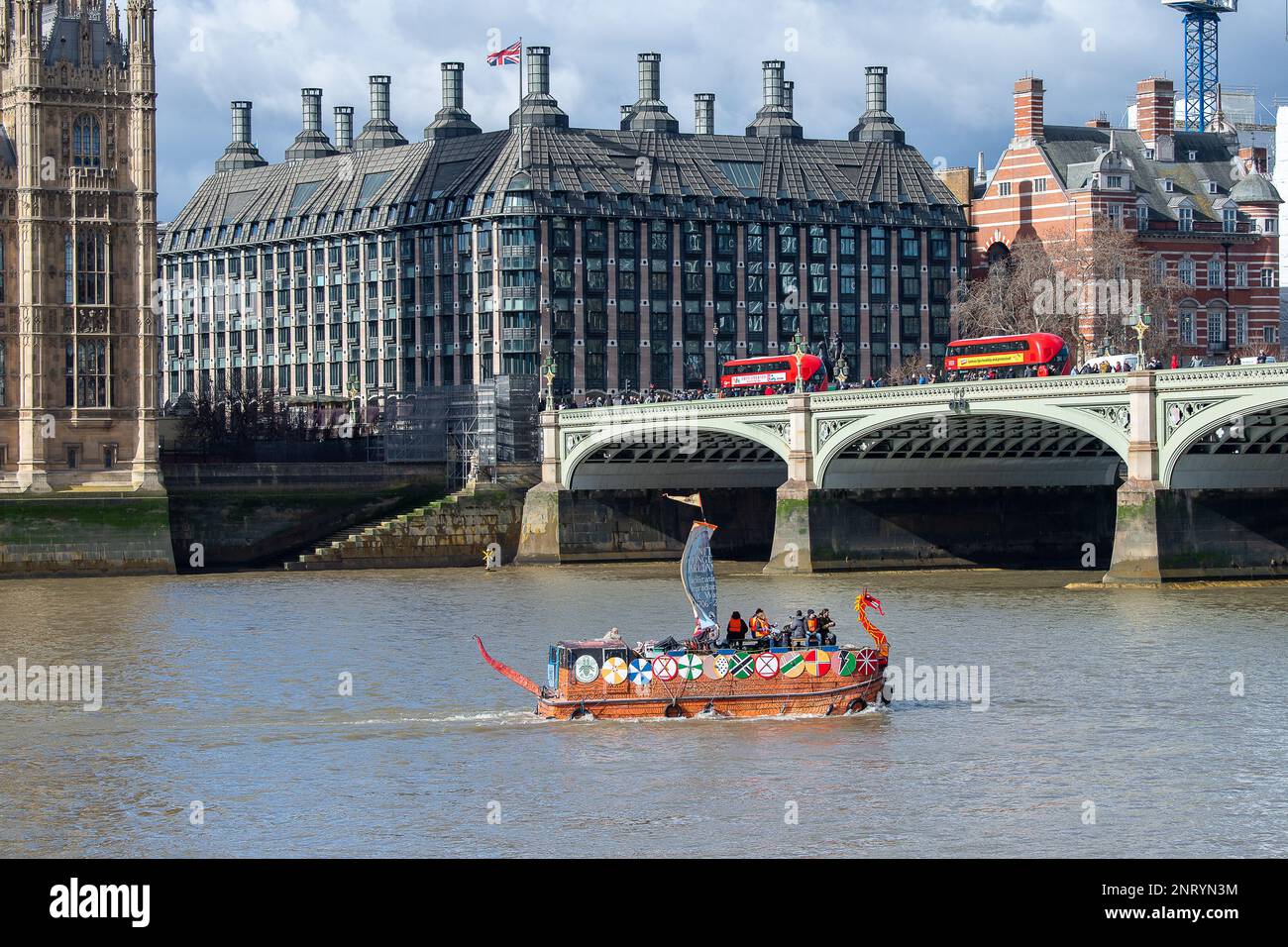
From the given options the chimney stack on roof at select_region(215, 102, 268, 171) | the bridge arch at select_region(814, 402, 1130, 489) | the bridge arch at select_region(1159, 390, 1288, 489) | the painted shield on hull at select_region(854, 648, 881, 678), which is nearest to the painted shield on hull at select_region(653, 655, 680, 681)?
the painted shield on hull at select_region(854, 648, 881, 678)

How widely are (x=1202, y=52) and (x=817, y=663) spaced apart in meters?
120

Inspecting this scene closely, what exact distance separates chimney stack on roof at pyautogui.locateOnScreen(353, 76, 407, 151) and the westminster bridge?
56424mm

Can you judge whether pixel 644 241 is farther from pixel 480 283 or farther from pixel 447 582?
pixel 447 582

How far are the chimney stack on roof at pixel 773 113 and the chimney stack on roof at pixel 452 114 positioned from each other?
59.0ft

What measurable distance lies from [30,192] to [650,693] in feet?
175

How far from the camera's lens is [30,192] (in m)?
89.6

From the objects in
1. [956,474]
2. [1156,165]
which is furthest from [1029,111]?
[956,474]

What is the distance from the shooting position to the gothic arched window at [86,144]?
91.0 metres

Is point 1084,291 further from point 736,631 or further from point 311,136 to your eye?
point 736,631

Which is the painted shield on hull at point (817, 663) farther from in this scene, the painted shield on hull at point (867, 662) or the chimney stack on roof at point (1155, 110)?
the chimney stack on roof at point (1155, 110)

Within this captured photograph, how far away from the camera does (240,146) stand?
163 meters

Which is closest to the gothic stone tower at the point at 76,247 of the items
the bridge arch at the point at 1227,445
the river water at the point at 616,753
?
the river water at the point at 616,753

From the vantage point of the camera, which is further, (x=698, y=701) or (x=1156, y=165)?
(x=1156, y=165)
